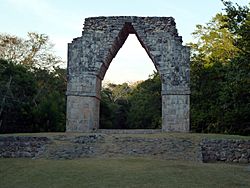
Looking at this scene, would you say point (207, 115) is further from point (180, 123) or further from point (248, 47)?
point (248, 47)

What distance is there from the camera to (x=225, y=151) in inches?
479

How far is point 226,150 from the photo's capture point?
12.2 meters

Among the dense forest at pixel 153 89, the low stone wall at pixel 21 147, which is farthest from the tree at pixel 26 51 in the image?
the low stone wall at pixel 21 147

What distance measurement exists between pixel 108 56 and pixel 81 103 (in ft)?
8.23

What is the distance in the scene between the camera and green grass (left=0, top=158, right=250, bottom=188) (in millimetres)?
6909

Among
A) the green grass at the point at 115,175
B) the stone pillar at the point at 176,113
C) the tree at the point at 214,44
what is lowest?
the green grass at the point at 115,175

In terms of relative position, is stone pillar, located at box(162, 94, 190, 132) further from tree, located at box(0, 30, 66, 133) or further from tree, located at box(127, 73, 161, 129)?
tree, located at box(127, 73, 161, 129)

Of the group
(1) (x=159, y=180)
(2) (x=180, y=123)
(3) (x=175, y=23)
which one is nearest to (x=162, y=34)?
(3) (x=175, y=23)

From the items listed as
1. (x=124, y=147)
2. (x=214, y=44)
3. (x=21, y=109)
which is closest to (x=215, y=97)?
(x=214, y=44)

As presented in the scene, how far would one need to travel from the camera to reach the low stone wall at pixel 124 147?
37.1 feet

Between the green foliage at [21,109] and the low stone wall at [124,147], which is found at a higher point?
the green foliage at [21,109]

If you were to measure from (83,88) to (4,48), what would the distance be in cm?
1457

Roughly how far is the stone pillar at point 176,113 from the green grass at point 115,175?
605 centimetres

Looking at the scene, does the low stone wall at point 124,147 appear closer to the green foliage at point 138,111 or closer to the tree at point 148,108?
the green foliage at point 138,111
